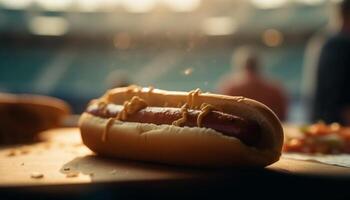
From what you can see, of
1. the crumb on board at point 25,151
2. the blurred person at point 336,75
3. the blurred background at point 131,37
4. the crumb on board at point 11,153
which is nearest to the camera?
the crumb on board at point 11,153

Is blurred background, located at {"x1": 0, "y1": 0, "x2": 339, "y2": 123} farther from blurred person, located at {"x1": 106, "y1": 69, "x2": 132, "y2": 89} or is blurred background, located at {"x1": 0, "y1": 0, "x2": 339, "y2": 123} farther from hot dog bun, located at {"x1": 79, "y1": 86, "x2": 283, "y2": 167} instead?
hot dog bun, located at {"x1": 79, "y1": 86, "x2": 283, "y2": 167}

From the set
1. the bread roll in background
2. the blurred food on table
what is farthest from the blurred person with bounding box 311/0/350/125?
the bread roll in background

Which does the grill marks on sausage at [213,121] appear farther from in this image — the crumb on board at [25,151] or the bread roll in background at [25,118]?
the bread roll in background at [25,118]

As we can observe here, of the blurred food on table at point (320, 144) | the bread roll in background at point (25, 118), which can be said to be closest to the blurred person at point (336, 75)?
the blurred food on table at point (320, 144)

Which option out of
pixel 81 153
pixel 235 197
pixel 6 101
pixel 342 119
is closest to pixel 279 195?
pixel 235 197

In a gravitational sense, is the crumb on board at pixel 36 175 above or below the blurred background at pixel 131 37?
below

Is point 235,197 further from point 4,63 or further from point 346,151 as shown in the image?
point 4,63
